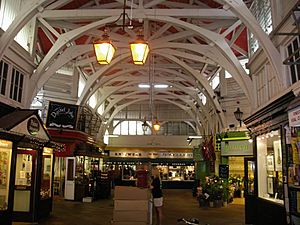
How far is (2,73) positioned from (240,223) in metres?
8.25

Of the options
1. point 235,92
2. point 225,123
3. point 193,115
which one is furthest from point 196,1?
point 193,115

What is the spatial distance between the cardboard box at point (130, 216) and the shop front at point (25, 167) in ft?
10.4

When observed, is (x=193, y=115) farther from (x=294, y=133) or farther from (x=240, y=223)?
(x=294, y=133)

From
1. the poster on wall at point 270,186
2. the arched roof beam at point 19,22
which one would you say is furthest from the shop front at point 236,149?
the arched roof beam at point 19,22

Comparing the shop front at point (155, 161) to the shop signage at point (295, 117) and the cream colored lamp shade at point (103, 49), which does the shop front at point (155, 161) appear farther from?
the shop signage at point (295, 117)

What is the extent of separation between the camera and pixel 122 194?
21.9 ft

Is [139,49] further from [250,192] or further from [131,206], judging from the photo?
[250,192]

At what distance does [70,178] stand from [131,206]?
10.3m

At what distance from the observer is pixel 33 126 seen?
9.13 m

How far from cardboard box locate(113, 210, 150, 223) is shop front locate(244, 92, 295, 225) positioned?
9.78 feet

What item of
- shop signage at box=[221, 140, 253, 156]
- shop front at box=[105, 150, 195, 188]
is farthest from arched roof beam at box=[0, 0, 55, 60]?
shop front at box=[105, 150, 195, 188]

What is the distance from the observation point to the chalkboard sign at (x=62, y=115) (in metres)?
15.2

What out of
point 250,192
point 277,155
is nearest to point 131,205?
point 277,155

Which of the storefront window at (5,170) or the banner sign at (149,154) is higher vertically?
the banner sign at (149,154)
